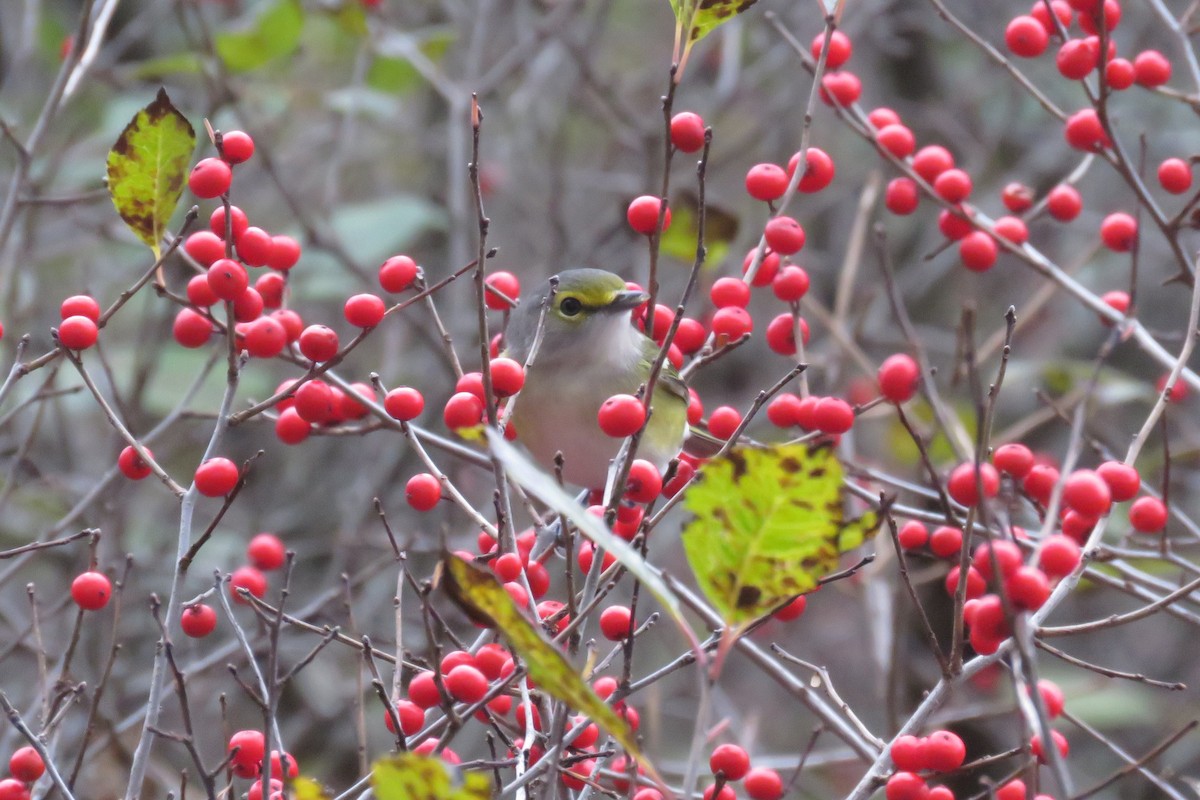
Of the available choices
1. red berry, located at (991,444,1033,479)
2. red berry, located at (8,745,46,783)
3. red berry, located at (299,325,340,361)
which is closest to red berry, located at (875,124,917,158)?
red berry, located at (991,444,1033,479)

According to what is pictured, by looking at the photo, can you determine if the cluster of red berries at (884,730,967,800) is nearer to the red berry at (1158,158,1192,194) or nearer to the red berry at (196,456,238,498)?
the red berry at (196,456,238,498)

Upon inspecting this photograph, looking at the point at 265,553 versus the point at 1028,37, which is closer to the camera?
the point at 265,553

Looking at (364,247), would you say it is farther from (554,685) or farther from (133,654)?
(554,685)

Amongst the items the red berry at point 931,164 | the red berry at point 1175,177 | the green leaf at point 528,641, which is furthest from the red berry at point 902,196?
the green leaf at point 528,641

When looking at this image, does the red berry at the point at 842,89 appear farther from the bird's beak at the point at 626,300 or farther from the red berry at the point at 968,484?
the red berry at the point at 968,484

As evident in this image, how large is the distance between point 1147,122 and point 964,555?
5.95 m

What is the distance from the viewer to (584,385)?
11.2ft

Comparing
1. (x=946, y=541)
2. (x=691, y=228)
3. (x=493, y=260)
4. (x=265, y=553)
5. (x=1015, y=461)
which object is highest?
(x=1015, y=461)

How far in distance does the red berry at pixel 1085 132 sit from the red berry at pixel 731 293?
1071 millimetres

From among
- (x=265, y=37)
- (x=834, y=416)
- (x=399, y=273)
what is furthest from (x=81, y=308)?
(x=265, y=37)

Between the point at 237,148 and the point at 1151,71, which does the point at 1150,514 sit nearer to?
the point at 1151,71

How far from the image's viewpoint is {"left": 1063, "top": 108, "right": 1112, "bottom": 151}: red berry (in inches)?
120

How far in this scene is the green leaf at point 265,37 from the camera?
4836 mm

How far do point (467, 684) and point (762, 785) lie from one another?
0.79 m
